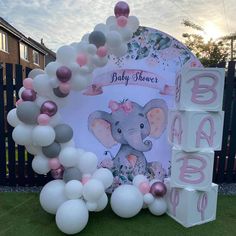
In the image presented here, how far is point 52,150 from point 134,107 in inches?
47.2

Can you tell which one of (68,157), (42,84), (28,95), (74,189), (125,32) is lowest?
(74,189)

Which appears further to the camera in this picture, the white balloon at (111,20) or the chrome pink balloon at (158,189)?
the chrome pink balloon at (158,189)

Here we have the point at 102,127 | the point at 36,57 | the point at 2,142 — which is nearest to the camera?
the point at 102,127

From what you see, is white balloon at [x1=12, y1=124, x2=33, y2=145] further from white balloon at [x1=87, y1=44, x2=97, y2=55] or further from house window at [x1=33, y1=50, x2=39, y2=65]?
house window at [x1=33, y1=50, x2=39, y2=65]

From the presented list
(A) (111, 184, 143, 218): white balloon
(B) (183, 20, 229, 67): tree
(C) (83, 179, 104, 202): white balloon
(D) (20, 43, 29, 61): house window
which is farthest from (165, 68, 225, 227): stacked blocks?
(D) (20, 43, 29, 61): house window

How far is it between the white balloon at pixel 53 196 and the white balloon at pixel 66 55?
1258 mm

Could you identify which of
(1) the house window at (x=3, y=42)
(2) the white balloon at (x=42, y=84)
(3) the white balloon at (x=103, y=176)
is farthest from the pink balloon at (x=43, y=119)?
(1) the house window at (x=3, y=42)

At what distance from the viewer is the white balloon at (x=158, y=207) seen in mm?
3002

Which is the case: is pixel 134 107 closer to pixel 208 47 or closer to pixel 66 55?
pixel 66 55

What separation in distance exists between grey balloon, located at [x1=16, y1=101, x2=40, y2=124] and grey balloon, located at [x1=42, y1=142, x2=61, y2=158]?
286mm

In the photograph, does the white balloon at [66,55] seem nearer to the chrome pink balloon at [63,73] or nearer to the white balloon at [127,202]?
the chrome pink balloon at [63,73]

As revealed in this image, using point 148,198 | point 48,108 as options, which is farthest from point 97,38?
point 148,198

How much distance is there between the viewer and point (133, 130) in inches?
134

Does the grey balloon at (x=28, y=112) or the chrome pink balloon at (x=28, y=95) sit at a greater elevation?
the chrome pink balloon at (x=28, y=95)
